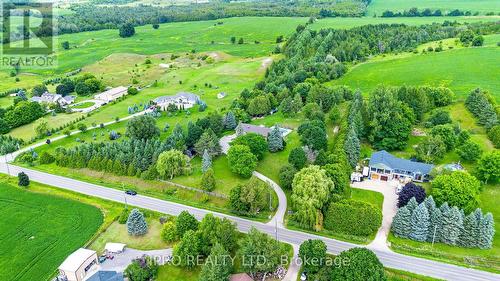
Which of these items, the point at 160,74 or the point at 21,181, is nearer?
the point at 21,181

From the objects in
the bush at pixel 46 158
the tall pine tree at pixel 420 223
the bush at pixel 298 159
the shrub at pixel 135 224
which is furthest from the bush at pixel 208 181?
the bush at pixel 46 158

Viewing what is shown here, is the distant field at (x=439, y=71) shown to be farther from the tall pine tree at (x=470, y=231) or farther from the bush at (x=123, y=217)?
the bush at (x=123, y=217)

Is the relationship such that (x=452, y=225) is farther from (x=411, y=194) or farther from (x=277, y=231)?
(x=277, y=231)

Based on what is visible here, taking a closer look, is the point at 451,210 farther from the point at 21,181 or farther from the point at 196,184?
the point at 21,181

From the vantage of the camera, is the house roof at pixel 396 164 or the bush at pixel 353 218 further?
the house roof at pixel 396 164

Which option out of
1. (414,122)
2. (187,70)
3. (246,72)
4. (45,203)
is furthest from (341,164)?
(187,70)
